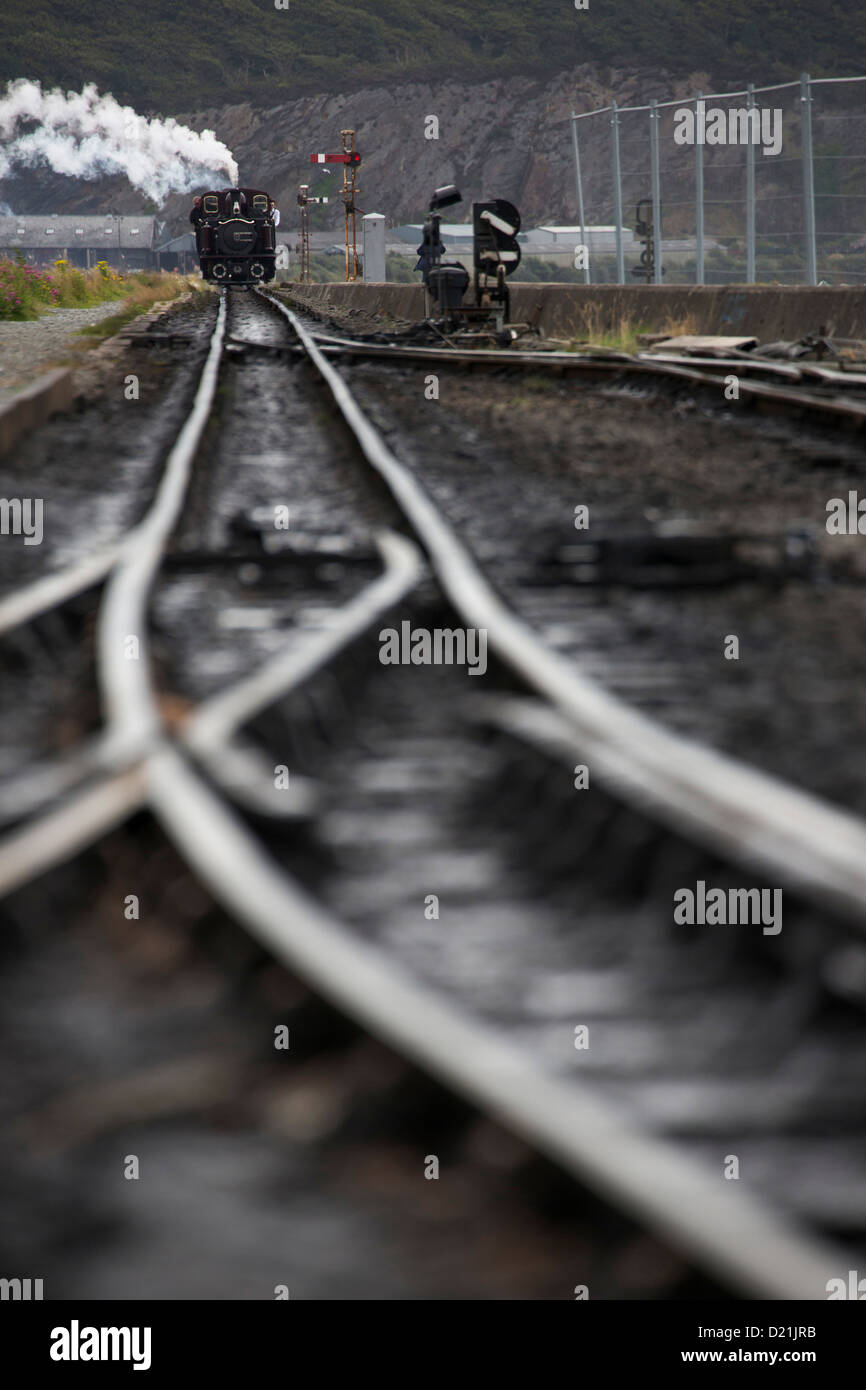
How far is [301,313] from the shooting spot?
99.9 ft

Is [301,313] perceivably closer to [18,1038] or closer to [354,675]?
[354,675]

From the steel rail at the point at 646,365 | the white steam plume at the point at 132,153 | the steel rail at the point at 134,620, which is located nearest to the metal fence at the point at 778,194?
the steel rail at the point at 646,365

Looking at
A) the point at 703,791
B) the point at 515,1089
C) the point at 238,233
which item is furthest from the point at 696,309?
the point at 238,233

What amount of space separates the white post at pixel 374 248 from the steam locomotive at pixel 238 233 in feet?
12.7

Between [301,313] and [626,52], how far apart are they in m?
159

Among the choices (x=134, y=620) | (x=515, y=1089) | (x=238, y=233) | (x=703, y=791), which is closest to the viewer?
(x=515, y=1089)

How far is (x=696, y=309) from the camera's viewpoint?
1842 cm

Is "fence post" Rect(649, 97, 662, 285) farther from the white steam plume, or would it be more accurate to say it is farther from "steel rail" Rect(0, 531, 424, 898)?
the white steam plume

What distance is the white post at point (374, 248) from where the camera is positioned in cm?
5338

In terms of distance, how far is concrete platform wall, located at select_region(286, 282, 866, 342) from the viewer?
15.7 meters

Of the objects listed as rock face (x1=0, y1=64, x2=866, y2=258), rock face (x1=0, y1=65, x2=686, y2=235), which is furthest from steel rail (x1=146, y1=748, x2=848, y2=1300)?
rock face (x1=0, y1=65, x2=686, y2=235)

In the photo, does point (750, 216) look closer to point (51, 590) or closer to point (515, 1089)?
point (51, 590)

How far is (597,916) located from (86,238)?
16643 centimetres
